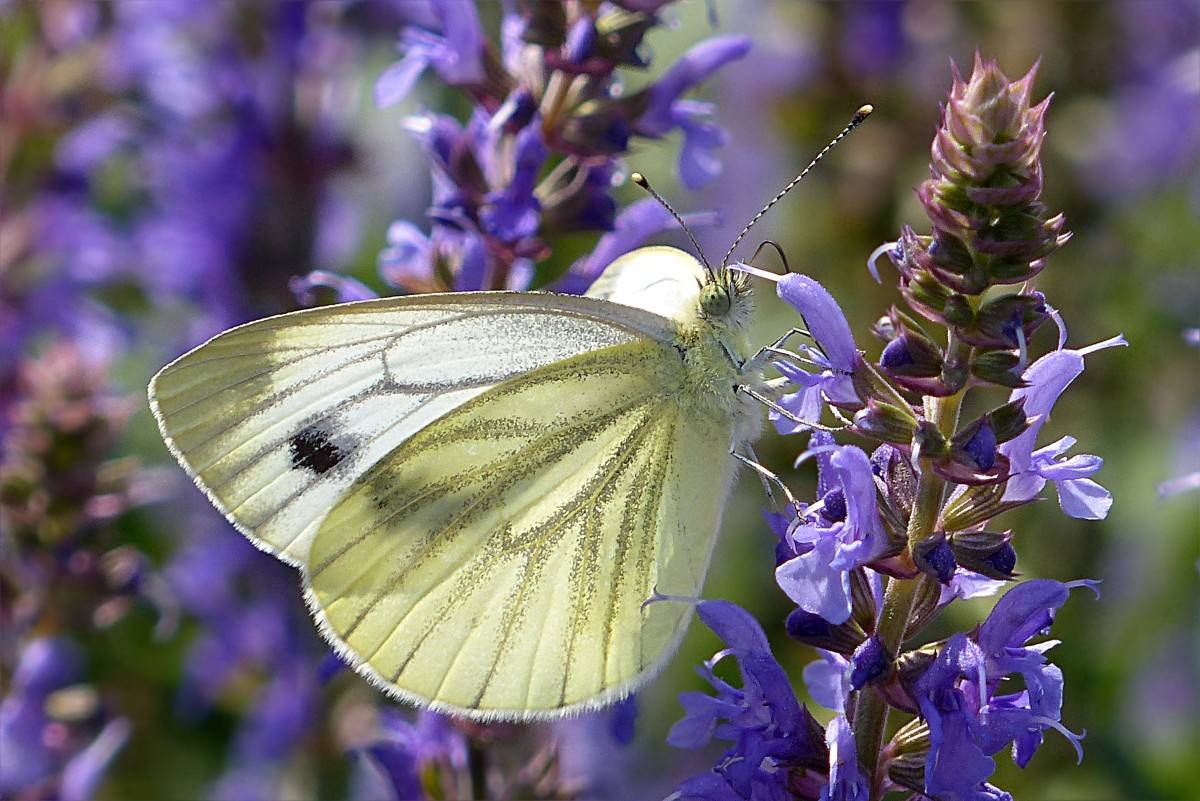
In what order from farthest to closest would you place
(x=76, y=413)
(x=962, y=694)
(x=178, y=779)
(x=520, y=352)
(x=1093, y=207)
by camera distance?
(x=1093, y=207) → (x=178, y=779) → (x=76, y=413) → (x=520, y=352) → (x=962, y=694)

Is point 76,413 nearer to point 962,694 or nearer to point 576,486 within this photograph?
point 576,486

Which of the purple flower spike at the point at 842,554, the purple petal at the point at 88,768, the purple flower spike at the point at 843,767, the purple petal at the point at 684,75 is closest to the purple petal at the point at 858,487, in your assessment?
the purple flower spike at the point at 842,554

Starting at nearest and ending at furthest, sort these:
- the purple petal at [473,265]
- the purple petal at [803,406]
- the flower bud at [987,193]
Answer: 1. the flower bud at [987,193]
2. the purple petal at [803,406]
3. the purple petal at [473,265]

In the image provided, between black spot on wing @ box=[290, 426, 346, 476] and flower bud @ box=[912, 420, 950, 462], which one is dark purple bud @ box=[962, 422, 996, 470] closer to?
flower bud @ box=[912, 420, 950, 462]

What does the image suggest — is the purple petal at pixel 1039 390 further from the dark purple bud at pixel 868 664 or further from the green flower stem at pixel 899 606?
the dark purple bud at pixel 868 664

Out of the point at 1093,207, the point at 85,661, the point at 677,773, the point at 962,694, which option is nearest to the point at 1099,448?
the point at 1093,207

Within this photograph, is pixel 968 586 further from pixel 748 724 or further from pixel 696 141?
pixel 696 141

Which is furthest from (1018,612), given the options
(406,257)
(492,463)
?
(406,257)
